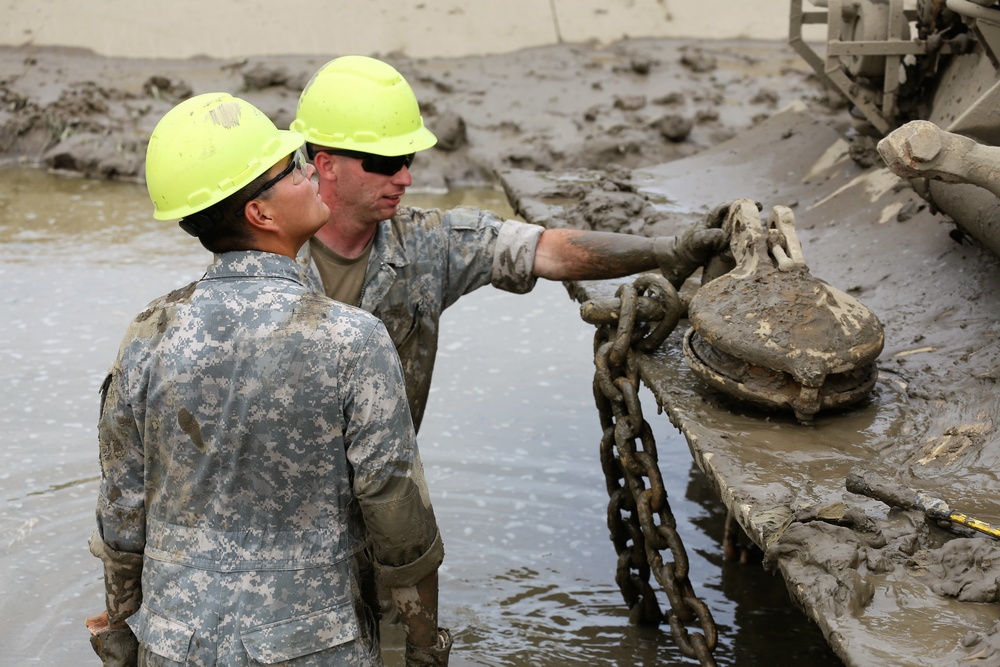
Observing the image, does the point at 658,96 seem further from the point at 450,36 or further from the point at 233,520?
the point at 233,520

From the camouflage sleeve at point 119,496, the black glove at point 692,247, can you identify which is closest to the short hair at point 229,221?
the camouflage sleeve at point 119,496

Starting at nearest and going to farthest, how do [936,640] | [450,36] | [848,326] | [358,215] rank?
[936,640] < [848,326] < [358,215] < [450,36]

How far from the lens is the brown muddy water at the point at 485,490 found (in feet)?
13.7

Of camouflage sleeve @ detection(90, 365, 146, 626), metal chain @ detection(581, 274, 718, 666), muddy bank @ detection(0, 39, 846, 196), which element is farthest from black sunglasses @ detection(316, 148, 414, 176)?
muddy bank @ detection(0, 39, 846, 196)

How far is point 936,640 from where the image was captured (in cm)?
212

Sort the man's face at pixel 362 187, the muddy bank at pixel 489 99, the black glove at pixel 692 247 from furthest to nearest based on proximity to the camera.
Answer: the muddy bank at pixel 489 99, the black glove at pixel 692 247, the man's face at pixel 362 187

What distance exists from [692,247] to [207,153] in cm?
176

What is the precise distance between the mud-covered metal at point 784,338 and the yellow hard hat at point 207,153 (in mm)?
1338

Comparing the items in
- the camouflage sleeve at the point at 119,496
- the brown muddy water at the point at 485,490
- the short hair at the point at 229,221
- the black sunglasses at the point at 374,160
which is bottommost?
the brown muddy water at the point at 485,490

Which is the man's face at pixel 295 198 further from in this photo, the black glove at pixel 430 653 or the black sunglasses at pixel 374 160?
the black sunglasses at pixel 374 160

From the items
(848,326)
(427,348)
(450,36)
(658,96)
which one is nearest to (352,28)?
(450,36)

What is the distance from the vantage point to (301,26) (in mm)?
12891

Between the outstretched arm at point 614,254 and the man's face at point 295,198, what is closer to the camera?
the man's face at point 295,198

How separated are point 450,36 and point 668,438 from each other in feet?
26.8
